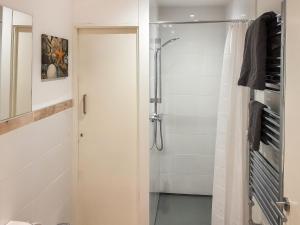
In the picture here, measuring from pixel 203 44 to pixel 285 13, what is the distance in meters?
2.19

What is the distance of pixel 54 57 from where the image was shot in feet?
8.28

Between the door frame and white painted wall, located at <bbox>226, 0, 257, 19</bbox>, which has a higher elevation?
white painted wall, located at <bbox>226, 0, 257, 19</bbox>

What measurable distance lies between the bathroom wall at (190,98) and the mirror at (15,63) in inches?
81.5

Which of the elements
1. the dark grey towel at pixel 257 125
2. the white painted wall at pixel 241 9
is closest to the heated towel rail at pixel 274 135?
the dark grey towel at pixel 257 125

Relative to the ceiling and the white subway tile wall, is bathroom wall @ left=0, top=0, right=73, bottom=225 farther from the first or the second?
the ceiling

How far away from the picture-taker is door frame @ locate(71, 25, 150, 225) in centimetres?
295

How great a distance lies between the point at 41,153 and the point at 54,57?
28.7 inches

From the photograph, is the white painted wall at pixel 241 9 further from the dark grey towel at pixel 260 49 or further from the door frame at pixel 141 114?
the door frame at pixel 141 114

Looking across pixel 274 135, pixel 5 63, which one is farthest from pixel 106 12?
pixel 274 135

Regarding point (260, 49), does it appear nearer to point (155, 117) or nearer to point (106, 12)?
point (106, 12)

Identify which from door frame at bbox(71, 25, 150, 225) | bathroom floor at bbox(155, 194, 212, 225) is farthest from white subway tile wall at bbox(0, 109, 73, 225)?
bathroom floor at bbox(155, 194, 212, 225)

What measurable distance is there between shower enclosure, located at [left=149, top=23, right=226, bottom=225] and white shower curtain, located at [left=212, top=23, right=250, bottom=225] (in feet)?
2.25

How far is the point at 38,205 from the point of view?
2.32m

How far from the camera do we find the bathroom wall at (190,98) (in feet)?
12.7
